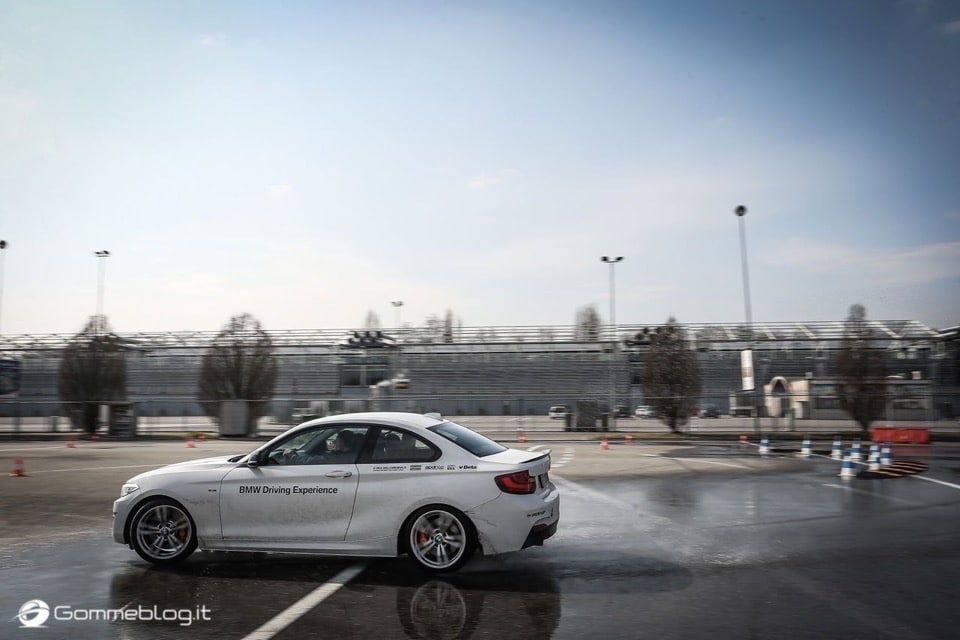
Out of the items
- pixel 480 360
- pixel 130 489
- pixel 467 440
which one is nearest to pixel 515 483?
pixel 467 440

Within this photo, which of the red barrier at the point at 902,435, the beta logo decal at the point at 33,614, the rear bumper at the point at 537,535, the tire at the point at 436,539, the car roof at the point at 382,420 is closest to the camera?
the beta logo decal at the point at 33,614

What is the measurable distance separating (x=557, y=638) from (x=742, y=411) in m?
33.7

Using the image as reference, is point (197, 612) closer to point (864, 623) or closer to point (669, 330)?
point (864, 623)

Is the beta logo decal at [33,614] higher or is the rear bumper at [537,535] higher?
the rear bumper at [537,535]

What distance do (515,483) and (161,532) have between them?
3.63 m

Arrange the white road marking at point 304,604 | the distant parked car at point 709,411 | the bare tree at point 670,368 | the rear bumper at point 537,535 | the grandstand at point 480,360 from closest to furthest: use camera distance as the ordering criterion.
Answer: the white road marking at point 304,604
the rear bumper at point 537,535
the bare tree at point 670,368
the distant parked car at point 709,411
the grandstand at point 480,360

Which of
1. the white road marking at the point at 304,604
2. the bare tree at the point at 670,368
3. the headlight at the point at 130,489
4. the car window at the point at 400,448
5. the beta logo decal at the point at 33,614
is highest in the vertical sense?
the bare tree at the point at 670,368

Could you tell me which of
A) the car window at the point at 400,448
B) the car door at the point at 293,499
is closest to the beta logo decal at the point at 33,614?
the car door at the point at 293,499

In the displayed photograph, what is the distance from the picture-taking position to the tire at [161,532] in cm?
761

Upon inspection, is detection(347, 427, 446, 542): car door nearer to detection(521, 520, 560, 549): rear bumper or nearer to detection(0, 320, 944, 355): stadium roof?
detection(521, 520, 560, 549): rear bumper

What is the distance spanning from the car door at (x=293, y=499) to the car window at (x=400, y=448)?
202mm

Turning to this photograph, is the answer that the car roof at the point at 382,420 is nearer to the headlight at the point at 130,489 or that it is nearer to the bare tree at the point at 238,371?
the headlight at the point at 130,489

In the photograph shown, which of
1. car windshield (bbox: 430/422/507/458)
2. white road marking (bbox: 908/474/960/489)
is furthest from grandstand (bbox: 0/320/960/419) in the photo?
car windshield (bbox: 430/422/507/458)

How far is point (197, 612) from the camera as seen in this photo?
6023 millimetres
